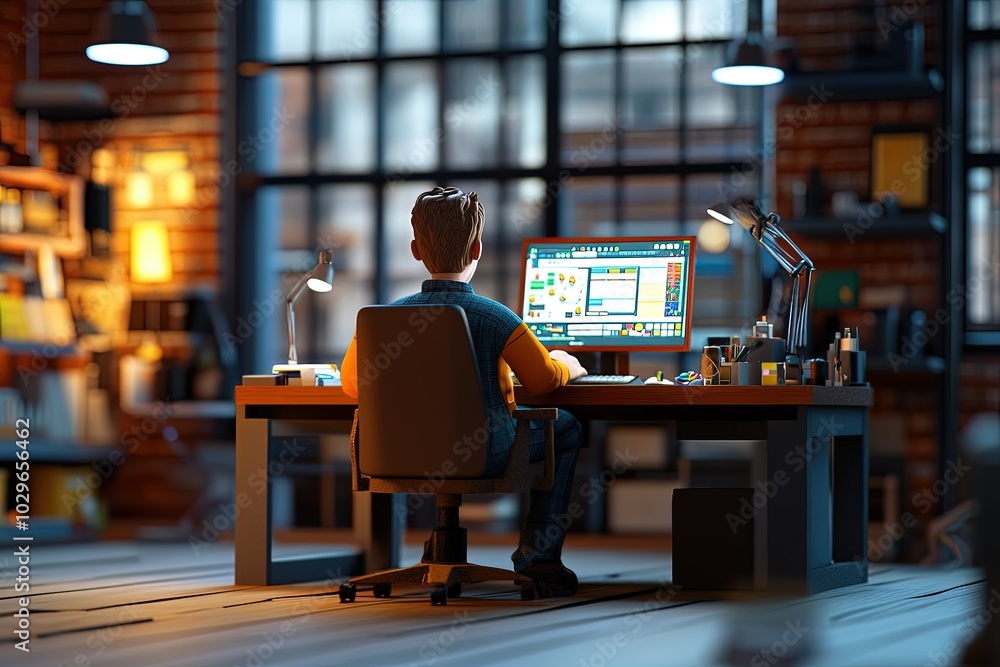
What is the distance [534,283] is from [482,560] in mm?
1747

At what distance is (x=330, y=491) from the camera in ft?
23.2

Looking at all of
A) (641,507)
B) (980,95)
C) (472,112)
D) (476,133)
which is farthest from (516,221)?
(980,95)

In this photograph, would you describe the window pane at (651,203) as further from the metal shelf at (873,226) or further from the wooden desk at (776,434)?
the wooden desk at (776,434)

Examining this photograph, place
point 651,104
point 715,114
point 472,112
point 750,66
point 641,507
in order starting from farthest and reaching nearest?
point 472,112, point 651,104, point 715,114, point 641,507, point 750,66

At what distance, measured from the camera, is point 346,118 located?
744 centimetres

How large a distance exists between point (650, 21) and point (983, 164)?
69.3 inches

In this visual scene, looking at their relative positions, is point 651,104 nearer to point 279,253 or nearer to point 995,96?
point 995,96

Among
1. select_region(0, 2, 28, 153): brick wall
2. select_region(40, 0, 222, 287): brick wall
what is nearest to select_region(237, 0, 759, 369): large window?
select_region(40, 0, 222, 287): brick wall

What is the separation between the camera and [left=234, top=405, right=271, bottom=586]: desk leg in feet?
14.4

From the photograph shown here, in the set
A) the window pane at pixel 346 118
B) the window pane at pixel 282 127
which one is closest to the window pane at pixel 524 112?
the window pane at pixel 346 118

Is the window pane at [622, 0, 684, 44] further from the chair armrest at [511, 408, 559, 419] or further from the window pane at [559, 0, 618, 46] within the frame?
the chair armrest at [511, 408, 559, 419]

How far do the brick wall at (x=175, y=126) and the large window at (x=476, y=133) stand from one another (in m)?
0.18

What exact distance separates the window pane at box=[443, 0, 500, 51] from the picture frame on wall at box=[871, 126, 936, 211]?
2048 mm

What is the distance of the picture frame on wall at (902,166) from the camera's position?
6238mm
